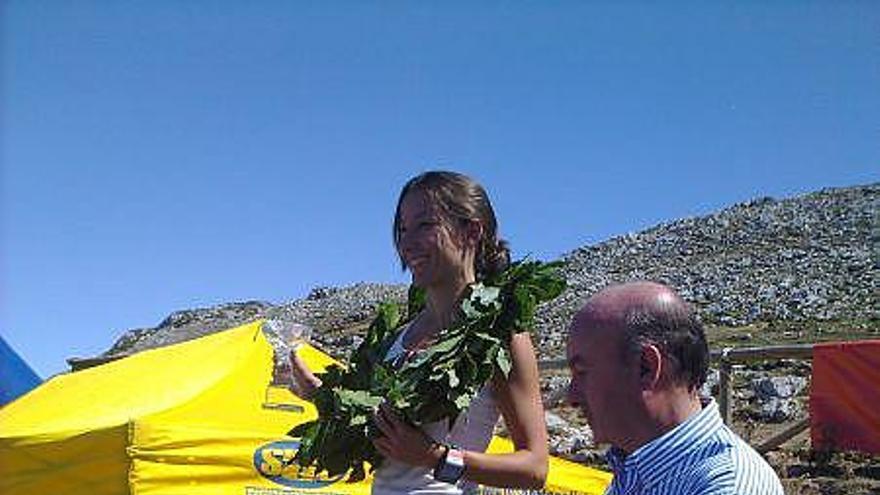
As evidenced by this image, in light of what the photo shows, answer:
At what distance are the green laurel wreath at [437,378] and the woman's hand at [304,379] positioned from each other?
12 cm

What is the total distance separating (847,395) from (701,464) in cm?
681

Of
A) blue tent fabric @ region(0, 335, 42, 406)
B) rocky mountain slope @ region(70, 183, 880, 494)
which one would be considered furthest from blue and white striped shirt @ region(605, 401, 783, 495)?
rocky mountain slope @ region(70, 183, 880, 494)

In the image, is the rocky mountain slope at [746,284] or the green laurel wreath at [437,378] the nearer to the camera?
the green laurel wreath at [437,378]

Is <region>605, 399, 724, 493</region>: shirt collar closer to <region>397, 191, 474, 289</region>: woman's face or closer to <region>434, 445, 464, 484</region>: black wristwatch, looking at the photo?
<region>434, 445, 464, 484</region>: black wristwatch

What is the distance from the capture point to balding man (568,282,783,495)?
193 cm

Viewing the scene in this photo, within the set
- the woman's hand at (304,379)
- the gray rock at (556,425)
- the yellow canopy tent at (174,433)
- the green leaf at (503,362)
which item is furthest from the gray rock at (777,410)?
the green leaf at (503,362)

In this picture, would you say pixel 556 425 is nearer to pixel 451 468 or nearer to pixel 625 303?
pixel 451 468

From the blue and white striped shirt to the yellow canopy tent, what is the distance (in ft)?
7.73

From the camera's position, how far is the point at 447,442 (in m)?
2.87

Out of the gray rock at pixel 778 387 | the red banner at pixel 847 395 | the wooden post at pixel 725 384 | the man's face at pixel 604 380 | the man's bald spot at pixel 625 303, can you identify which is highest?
the man's bald spot at pixel 625 303

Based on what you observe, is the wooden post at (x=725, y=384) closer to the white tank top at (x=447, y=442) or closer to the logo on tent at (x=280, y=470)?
the logo on tent at (x=280, y=470)

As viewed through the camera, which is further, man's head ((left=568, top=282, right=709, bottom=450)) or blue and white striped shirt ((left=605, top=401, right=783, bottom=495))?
man's head ((left=568, top=282, right=709, bottom=450))

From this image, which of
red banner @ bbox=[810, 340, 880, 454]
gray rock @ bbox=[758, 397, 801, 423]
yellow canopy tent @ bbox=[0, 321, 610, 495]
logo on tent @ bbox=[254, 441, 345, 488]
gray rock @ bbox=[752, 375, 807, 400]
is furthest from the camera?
gray rock @ bbox=[752, 375, 807, 400]

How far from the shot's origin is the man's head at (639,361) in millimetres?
1964
